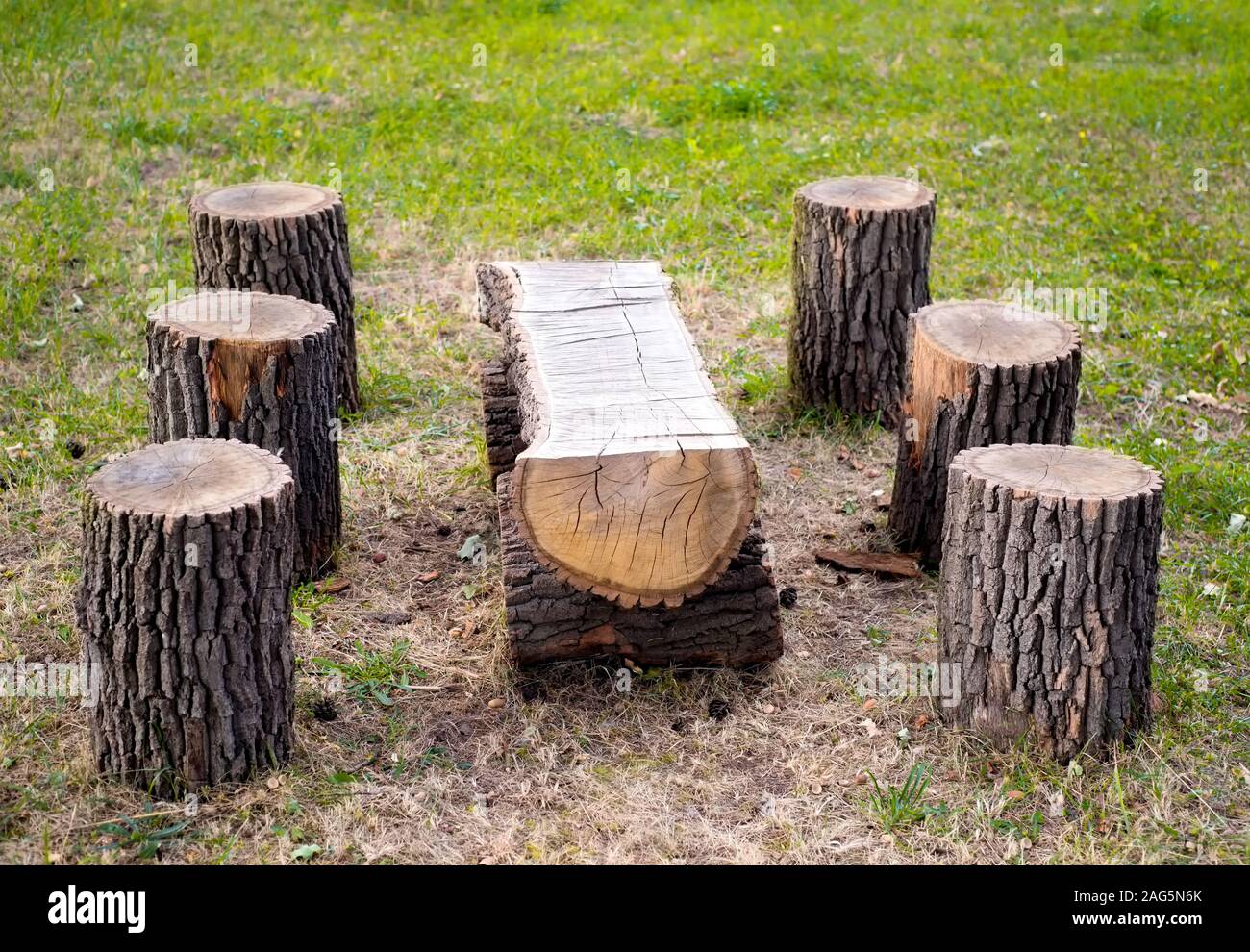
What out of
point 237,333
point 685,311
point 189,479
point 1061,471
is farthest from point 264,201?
point 1061,471

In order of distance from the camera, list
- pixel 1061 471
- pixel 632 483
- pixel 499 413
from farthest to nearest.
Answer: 1. pixel 499 413
2. pixel 1061 471
3. pixel 632 483

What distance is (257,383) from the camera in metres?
4.43

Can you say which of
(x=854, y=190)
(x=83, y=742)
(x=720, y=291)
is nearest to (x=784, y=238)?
(x=720, y=291)

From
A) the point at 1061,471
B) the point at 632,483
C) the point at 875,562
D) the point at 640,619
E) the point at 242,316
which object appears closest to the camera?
the point at 632,483

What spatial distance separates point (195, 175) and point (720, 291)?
3378 millimetres

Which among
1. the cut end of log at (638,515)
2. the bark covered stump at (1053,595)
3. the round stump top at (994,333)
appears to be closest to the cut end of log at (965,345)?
the round stump top at (994,333)

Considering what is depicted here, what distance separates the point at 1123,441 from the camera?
5750 mm

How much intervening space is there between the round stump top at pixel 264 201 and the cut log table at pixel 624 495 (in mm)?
1187

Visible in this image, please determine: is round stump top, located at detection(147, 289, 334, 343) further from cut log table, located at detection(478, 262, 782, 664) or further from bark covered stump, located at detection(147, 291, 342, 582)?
cut log table, located at detection(478, 262, 782, 664)

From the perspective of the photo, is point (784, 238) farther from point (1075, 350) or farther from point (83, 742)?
point (83, 742)

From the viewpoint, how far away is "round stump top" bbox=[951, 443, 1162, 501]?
12.1 feet

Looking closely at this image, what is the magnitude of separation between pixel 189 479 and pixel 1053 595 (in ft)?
7.78

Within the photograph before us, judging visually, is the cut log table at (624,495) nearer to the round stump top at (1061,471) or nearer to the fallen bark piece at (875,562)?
the round stump top at (1061,471)

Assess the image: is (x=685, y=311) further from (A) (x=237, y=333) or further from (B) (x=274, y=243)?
(A) (x=237, y=333)
